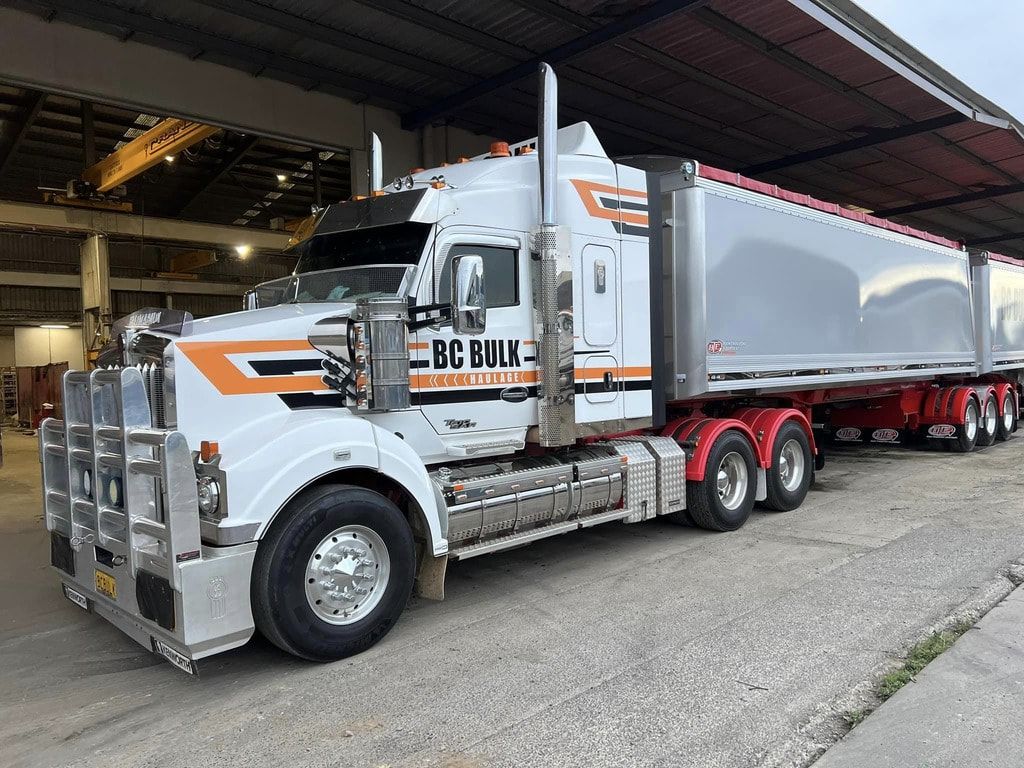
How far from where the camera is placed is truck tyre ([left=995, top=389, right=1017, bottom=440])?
14.2 m

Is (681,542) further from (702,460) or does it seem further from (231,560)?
(231,560)

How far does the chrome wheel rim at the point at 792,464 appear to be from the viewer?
8469mm

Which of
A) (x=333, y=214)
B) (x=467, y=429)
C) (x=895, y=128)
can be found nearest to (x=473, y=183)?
(x=333, y=214)

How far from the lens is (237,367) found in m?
4.36

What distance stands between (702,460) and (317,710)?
4.38 meters

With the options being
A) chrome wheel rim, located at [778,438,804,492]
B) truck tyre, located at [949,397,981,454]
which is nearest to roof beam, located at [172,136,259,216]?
chrome wheel rim, located at [778,438,804,492]

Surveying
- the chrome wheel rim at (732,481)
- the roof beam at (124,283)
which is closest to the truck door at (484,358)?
the chrome wheel rim at (732,481)

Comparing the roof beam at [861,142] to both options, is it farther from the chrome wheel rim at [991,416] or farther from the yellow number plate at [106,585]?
the yellow number plate at [106,585]

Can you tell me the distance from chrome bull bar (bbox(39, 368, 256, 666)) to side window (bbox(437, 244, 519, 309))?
2.23 m

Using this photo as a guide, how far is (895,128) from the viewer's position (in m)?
14.5

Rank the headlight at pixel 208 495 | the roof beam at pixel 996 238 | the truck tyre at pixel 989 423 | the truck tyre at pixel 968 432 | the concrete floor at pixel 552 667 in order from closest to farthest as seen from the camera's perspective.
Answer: the concrete floor at pixel 552 667, the headlight at pixel 208 495, the truck tyre at pixel 968 432, the truck tyre at pixel 989 423, the roof beam at pixel 996 238

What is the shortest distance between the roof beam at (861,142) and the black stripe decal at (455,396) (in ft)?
41.3

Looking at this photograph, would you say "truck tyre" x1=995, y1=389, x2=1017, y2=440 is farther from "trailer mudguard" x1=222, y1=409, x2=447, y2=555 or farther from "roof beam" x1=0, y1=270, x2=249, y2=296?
"roof beam" x1=0, y1=270, x2=249, y2=296

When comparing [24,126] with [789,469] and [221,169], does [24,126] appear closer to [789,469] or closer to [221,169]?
[221,169]
